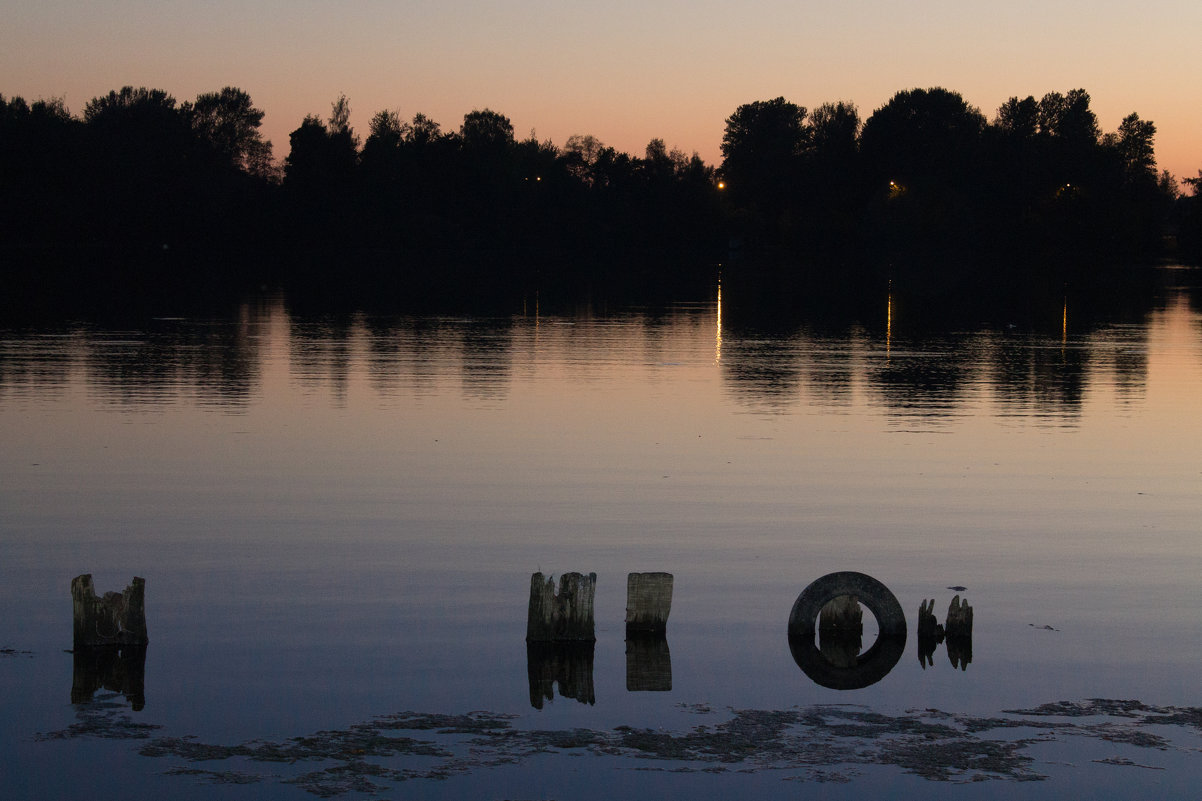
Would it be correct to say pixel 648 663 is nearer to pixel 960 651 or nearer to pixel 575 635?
pixel 575 635

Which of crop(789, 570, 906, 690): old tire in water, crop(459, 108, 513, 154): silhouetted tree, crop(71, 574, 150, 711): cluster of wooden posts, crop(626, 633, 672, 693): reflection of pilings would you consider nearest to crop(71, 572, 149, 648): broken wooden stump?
crop(71, 574, 150, 711): cluster of wooden posts

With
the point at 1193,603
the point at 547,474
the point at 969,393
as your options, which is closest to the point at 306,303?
the point at 969,393

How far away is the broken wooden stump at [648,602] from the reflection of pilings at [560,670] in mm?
500

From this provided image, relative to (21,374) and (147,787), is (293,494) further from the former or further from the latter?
(21,374)

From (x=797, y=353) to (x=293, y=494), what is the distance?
21.4 m

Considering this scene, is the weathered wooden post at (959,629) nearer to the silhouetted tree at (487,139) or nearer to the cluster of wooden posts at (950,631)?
the cluster of wooden posts at (950,631)

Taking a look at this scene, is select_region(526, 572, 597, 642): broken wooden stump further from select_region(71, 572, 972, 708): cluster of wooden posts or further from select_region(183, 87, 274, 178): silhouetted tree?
select_region(183, 87, 274, 178): silhouetted tree

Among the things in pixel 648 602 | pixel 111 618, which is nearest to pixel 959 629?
pixel 648 602

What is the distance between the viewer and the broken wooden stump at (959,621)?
1153 cm

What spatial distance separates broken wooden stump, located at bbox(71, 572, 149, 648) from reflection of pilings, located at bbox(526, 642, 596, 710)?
2.86 metres

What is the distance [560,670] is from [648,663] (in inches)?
26.8

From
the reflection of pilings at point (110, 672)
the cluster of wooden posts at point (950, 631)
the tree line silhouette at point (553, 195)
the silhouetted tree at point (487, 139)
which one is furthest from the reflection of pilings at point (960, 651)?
the silhouetted tree at point (487, 139)

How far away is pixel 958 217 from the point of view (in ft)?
472

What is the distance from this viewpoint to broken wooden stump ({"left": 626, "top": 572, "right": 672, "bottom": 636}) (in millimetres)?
11430
